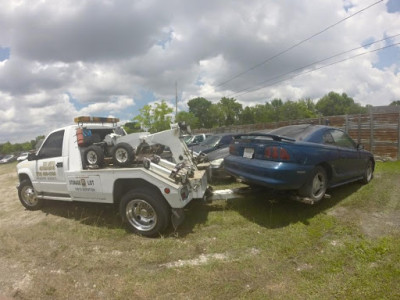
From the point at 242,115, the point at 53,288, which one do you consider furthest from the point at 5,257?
the point at 242,115

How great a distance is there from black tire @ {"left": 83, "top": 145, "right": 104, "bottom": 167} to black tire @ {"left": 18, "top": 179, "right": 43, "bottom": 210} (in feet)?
7.74

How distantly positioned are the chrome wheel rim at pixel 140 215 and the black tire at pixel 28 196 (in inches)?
122

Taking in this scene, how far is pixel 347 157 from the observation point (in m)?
5.03

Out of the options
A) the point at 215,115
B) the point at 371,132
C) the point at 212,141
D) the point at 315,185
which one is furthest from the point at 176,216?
the point at 215,115

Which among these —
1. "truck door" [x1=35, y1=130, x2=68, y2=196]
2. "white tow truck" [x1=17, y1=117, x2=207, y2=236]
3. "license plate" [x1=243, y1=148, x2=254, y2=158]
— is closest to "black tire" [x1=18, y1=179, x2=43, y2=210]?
"white tow truck" [x1=17, y1=117, x2=207, y2=236]

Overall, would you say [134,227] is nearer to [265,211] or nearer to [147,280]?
[147,280]

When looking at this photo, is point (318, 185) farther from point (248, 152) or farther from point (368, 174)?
point (368, 174)

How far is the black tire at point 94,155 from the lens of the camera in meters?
4.32

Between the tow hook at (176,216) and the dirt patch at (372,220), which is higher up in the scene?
the tow hook at (176,216)

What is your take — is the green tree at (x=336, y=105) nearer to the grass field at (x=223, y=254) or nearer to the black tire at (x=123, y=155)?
the grass field at (x=223, y=254)

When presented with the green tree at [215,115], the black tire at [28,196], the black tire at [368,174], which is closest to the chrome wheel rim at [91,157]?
the black tire at [28,196]

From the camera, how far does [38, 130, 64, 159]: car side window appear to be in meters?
5.00

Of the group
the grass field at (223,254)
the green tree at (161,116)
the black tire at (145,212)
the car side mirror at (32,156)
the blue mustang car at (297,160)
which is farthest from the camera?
the green tree at (161,116)

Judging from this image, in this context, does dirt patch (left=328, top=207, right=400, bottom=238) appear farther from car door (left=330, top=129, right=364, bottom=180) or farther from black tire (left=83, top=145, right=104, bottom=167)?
black tire (left=83, top=145, right=104, bottom=167)
